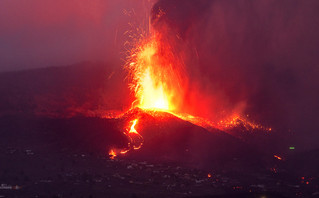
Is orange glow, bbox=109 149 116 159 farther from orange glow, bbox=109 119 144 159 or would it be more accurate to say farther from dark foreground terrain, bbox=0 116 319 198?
dark foreground terrain, bbox=0 116 319 198

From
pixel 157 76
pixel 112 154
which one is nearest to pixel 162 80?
pixel 157 76

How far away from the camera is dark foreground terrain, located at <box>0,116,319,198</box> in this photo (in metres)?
15.1

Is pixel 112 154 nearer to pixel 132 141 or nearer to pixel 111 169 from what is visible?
pixel 132 141

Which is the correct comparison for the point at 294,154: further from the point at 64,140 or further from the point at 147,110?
the point at 64,140

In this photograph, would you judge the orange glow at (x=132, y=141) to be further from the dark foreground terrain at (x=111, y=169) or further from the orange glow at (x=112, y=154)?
the dark foreground terrain at (x=111, y=169)

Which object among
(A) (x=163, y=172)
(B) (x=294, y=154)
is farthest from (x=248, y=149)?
(A) (x=163, y=172)

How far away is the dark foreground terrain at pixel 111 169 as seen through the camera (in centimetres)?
1512

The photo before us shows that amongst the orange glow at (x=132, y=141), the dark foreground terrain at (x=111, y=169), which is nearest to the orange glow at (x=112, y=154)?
the orange glow at (x=132, y=141)

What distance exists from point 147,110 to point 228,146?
5.15 meters

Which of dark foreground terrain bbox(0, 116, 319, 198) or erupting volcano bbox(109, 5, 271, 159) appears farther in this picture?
erupting volcano bbox(109, 5, 271, 159)

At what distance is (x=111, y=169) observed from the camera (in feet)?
58.0

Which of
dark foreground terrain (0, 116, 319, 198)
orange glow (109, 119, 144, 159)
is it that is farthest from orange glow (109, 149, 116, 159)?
dark foreground terrain (0, 116, 319, 198)

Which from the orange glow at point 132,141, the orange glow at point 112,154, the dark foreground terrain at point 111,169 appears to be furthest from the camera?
the orange glow at point 132,141

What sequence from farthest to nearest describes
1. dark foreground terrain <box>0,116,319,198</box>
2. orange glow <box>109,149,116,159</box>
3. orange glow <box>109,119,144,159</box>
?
orange glow <box>109,119,144,159</box>, orange glow <box>109,149,116,159</box>, dark foreground terrain <box>0,116,319,198</box>
